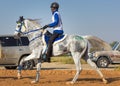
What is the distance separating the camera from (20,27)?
15.1m

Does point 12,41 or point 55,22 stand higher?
point 55,22

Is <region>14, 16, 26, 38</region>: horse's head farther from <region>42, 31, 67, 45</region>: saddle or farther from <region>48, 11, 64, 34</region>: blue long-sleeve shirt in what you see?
<region>48, 11, 64, 34</region>: blue long-sleeve shirt

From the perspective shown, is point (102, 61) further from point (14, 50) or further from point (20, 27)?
point (20, 27)

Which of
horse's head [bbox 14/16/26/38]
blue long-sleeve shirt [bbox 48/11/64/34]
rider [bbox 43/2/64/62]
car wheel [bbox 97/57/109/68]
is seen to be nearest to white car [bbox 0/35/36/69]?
car wheel [bbox 97/57/109/68]

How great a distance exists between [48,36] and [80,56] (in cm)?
137

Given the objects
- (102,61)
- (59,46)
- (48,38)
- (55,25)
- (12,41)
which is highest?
(55,25)

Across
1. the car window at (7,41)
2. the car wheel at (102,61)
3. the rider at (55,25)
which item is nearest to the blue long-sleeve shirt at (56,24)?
the rider at (55,25)

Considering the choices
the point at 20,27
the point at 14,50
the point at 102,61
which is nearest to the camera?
the point at 20,27

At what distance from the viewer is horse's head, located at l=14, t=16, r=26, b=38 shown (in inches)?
587

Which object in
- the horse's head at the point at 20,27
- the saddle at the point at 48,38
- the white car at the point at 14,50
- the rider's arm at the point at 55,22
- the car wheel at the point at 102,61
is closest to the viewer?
the rider's arm at the point at 55,22

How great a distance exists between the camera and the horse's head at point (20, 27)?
14901 mm

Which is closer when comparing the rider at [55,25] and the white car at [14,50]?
the rider at [55,25]

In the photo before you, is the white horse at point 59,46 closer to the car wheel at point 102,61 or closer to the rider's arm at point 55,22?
the rider's arm at point 55,22

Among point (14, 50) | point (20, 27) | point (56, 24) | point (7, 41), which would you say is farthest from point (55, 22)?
point (14, 50)
